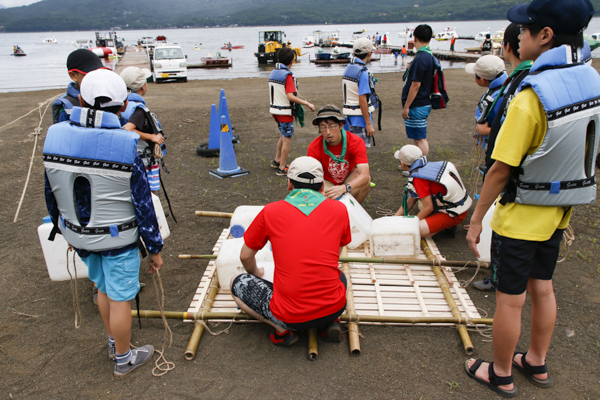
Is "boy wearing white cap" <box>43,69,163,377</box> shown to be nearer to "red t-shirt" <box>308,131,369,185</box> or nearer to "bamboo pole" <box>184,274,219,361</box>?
"bamboo pole" <box>184,274,219,361</box>

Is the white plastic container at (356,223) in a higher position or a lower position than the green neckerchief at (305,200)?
lower

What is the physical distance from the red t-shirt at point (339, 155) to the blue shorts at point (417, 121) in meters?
1.71

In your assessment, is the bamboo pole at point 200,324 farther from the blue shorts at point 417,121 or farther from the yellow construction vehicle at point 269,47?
the yellow construction vehicle at point 269,47

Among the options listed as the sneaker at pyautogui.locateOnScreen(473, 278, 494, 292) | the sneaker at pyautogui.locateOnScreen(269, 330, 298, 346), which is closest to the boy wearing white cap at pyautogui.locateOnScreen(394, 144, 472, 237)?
the sneaker at pyautogui.locateOnScreen(473, 278, 494, 292)

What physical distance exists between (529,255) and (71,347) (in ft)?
10.8

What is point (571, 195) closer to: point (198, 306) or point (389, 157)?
point (198, 306)

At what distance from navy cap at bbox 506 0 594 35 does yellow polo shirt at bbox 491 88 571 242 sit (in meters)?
0.37

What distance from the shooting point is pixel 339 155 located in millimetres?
4656

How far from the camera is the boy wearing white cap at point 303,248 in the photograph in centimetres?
251

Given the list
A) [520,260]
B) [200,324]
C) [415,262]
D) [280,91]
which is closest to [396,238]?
[415,262]

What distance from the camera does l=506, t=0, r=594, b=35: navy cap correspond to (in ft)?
6.27

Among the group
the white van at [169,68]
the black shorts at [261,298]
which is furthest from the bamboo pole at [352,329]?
the white van at [169,68]

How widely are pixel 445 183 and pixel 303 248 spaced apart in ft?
7.23

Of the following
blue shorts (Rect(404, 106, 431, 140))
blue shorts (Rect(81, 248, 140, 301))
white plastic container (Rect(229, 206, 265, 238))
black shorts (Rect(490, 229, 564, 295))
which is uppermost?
blue shorts (Rect(404, 106, 431, 140))
